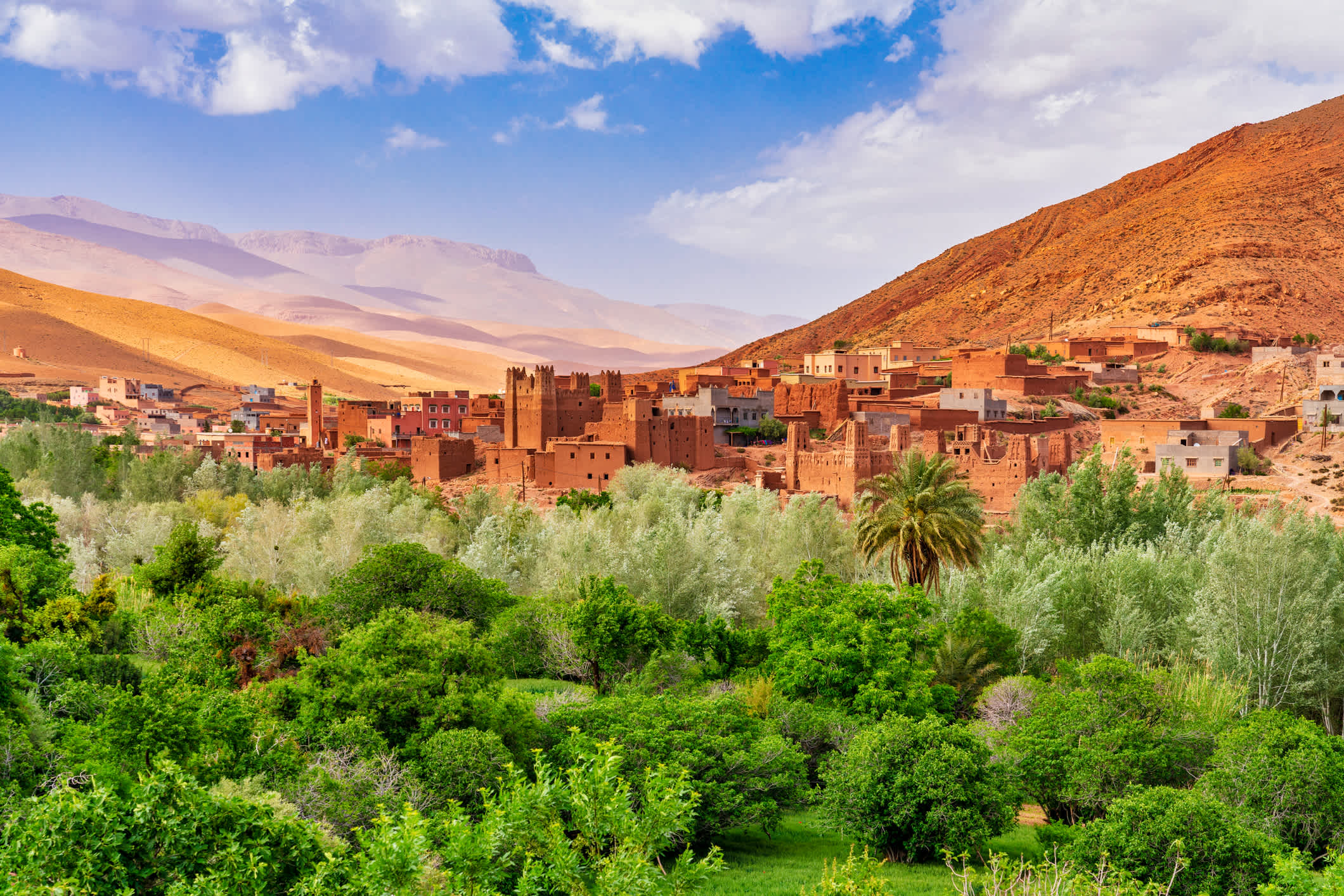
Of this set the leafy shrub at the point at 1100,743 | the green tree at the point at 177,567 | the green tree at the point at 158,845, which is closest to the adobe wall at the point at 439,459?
the green tree at the point at 177,567

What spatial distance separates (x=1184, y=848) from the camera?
12.9 meters

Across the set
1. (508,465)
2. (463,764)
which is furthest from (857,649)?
(508,465)

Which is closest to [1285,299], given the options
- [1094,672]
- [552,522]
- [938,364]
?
[938,364]

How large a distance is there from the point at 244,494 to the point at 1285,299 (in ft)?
236

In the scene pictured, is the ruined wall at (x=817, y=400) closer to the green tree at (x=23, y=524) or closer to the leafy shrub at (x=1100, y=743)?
the green tree at (x=23, y=524)

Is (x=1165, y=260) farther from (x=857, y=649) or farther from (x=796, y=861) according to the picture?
(x=796, y=861)

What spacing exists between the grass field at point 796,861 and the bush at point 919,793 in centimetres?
39

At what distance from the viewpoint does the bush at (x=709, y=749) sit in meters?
15.2

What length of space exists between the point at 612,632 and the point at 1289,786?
10.9 meters

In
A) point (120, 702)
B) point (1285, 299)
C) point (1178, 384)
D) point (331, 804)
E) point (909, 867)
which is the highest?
point (1285, 299)

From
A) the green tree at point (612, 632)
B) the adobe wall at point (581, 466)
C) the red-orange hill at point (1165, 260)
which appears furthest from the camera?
the red-orange hill at point (1165, 260)

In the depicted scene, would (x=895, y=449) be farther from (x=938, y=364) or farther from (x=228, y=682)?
(x=938, y=364)

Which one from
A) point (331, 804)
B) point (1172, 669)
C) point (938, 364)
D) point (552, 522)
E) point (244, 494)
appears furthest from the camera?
point (938, 364)

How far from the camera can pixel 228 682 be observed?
17281 millimetres
